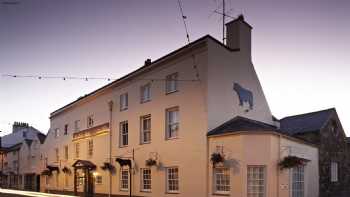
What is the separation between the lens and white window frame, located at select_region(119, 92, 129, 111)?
2923 centimetres

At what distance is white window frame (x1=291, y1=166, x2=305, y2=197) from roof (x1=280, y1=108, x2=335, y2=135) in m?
6.94

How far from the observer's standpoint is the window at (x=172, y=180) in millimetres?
23475

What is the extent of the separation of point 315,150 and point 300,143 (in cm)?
303

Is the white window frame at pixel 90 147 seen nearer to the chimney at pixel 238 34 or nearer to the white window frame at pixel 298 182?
the chimney at pixel 238 34

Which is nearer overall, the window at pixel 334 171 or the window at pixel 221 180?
the window at pixel 221 180

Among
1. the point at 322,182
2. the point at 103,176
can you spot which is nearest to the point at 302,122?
the point at 322,182

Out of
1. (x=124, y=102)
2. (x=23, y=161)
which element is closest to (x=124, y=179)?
(x=124, y=102)

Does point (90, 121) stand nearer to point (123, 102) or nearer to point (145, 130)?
→ point (123, 102)

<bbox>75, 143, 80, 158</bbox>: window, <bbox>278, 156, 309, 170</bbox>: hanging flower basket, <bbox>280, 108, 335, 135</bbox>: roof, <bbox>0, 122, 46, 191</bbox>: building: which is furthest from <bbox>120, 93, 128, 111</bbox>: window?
<bbox>0, 122, 46, 191</bbox>: building

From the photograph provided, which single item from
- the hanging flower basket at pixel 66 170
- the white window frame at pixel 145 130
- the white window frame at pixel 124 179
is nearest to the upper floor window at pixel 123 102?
the white window frame at pixel 145 130

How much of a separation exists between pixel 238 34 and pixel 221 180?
874 centimetres

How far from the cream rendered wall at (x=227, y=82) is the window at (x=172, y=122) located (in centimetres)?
279

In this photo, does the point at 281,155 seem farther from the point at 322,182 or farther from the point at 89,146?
the point at 89,146

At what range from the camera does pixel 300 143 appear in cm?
2253
